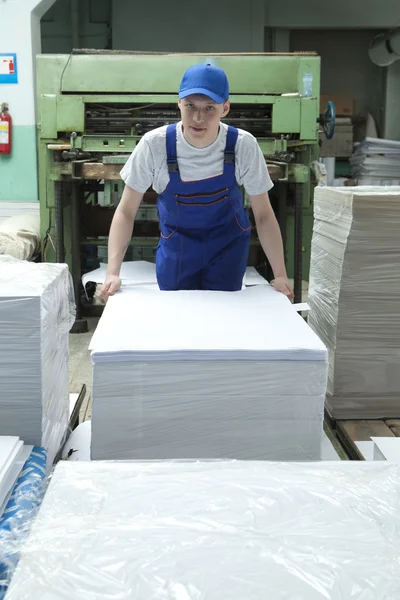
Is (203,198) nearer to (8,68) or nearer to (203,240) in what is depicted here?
(203,240)

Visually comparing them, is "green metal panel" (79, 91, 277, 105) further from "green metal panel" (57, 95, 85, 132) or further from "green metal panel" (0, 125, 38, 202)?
"green metal panel" (0, 125, 38, 202)

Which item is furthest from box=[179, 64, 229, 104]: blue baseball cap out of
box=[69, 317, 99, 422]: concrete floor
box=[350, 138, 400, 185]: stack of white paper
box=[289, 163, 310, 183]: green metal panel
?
box=[350, 138, 400, 185]: stack of white paper

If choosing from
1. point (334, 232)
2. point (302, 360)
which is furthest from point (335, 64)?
point (302, 360)

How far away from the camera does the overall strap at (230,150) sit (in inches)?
88.5

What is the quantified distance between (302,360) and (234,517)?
0.47 metres

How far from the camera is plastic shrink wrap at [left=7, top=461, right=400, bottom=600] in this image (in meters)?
0.83

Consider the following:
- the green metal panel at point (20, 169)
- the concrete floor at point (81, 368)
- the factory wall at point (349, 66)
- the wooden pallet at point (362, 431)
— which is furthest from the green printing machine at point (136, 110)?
the factory wall at point (349, 66)

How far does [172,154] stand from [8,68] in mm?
3679

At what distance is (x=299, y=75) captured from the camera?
4.35 meters

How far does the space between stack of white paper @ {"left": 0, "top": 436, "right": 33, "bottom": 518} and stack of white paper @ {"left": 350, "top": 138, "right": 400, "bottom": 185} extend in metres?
6.09

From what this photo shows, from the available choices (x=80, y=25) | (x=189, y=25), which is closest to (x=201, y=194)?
(x=189, y=25)

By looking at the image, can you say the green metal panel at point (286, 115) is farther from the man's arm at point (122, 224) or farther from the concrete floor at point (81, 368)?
the man's arm at point (122, 224)

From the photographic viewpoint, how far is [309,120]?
4.23 metres

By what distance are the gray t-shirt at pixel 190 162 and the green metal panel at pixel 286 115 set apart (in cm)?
200
